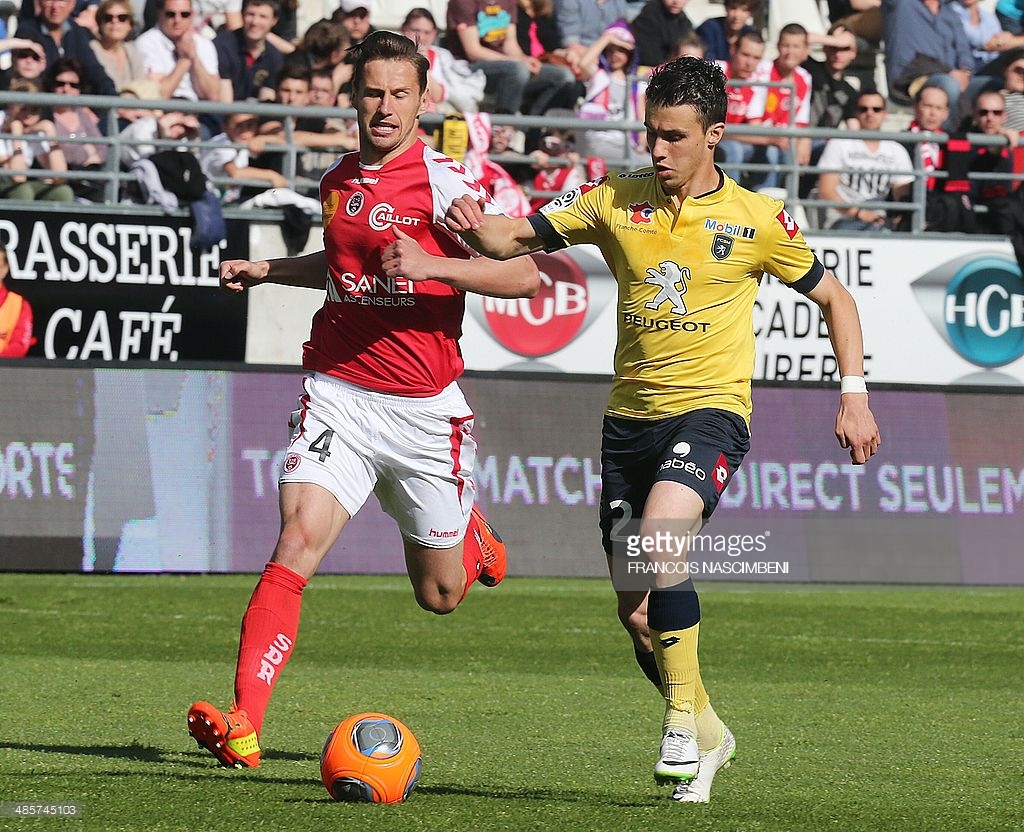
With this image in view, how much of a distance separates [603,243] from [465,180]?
2.25 feet

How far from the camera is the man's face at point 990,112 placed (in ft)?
59.9

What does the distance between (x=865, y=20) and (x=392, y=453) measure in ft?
49.8

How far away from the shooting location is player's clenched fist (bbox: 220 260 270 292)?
23.1 feet

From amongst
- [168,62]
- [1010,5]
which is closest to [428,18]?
[168,62]

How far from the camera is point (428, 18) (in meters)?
17.2

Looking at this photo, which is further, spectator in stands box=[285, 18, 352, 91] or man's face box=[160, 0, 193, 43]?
spectator in stands box=[285, 18, 352, 91]

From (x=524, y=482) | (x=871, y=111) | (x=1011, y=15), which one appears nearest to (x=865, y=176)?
(x=871, y=111)

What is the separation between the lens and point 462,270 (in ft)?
20.5

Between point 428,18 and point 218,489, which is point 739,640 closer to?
point 218,489

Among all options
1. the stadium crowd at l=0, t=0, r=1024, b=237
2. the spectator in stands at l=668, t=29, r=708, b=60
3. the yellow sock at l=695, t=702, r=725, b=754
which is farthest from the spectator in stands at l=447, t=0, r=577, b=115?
the yellow sock at l=695, t=702, r=725, b=754

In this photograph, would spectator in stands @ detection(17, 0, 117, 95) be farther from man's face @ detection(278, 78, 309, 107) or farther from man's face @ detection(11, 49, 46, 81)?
man's face @ detection(278, 78, 309, 107)

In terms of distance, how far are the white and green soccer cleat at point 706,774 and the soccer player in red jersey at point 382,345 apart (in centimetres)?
152

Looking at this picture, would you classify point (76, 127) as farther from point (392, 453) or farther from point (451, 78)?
point (392, 453)

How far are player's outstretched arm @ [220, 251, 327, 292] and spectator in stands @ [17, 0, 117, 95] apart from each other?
31.6ft
